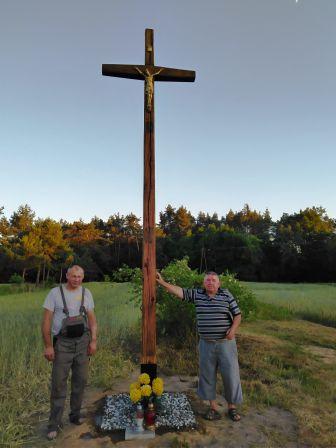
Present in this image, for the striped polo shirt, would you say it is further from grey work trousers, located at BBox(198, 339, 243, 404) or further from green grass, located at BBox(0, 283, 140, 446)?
green grass, located at BBox(0, 283, 140, 446)

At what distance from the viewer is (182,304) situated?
8695 millimetres

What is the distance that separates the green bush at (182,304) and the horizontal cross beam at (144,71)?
4.83 meters

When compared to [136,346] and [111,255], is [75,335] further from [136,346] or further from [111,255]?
[111,255]

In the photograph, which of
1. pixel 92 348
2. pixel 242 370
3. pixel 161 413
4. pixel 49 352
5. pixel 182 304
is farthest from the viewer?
pixel 182 304

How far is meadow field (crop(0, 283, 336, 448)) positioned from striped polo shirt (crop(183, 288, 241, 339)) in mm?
1442

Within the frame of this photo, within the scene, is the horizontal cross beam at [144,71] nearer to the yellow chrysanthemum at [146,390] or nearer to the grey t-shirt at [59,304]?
the grey t-shirt at [59,304]

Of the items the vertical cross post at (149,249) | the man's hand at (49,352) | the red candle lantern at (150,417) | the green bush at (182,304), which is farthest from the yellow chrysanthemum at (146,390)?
the green bush at (182,304)

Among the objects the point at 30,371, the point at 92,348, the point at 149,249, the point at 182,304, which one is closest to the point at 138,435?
the point at 92,348

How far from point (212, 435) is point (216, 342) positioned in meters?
1.15

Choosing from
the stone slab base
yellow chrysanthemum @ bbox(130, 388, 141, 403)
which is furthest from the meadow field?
yellow chrysanthemum @ bbox(130, 388, 141, 403)

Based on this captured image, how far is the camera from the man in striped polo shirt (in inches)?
202

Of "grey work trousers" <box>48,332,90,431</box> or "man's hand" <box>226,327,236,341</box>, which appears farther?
"man's hand" <box>226,327,236,341</box>

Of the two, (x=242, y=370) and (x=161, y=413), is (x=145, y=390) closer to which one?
(x=161, y=413)

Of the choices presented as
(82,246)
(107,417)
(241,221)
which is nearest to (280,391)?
(107,417)
